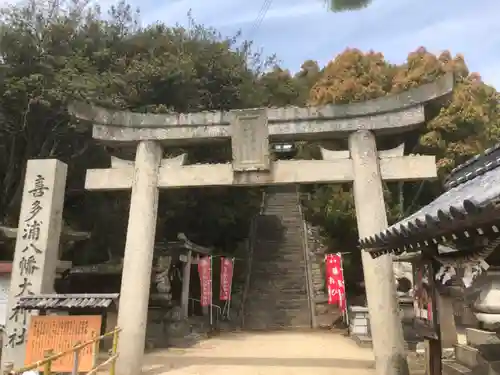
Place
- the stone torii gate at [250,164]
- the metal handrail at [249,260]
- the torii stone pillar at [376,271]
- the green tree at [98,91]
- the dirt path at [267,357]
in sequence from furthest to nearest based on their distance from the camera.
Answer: the metal handrail at [249,260]
the green tree at [98,91]
the dirt path at [267,357]
the stone torii gate at [250,164]
the torii stone pillar at [376,271]

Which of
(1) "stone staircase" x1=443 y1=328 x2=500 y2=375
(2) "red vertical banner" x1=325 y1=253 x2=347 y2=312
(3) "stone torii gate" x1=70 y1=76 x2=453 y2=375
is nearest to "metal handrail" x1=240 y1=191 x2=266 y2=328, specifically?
(2) "red vertical banner" x1=325 y1=253 x2=347 y2=312

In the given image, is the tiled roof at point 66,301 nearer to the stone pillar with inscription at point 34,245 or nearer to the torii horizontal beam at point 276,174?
the stone pillar with inscription at point 34,245

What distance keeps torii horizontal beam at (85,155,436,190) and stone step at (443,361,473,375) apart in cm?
355

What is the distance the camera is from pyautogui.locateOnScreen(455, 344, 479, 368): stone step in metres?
6.47

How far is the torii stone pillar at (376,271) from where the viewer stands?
830cm

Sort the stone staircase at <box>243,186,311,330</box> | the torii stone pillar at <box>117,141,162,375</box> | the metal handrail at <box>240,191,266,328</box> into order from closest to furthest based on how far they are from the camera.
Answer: the torii stone pillar at <box>117,141,162,375</box> → the stone staircase at <box>243,186,311,330</box> → the metal handrail at <box>240,191,266,328</box>

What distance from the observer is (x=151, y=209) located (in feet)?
31.6

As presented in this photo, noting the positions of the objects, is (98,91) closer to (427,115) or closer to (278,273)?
(278,273)

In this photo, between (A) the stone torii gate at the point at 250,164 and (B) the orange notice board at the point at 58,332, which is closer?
(B) the orange notice board at the point at 58,332

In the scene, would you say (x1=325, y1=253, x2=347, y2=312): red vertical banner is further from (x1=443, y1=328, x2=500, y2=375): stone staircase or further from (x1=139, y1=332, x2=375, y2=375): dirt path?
(x1=443, y1=328, x2=500, y2=375): stone staircase

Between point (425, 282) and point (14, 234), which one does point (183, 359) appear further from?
point (425, 282)

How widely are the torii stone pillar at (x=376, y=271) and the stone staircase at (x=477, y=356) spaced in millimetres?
1187

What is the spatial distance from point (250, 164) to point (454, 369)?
16.7 feet

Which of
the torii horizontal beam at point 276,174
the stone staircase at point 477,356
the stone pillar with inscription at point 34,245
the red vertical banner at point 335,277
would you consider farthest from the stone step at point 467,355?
the red vertical banner at point 335,277
